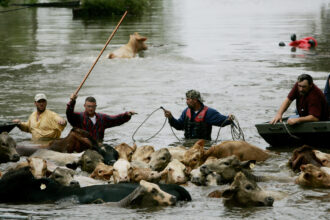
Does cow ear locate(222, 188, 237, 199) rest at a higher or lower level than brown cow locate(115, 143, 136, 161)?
higher

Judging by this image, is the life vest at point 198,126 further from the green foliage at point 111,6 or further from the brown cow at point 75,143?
the green foliage at point 111,6

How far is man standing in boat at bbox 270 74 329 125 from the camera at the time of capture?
14.3m

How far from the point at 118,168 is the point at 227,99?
1139cm

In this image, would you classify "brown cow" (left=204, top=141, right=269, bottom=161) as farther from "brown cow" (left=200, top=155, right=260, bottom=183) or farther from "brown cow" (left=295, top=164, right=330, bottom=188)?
"brown cow" (left=295, top=164, right=330, bottom=188)

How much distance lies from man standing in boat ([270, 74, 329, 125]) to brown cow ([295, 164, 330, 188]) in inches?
107

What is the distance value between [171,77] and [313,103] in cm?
1326

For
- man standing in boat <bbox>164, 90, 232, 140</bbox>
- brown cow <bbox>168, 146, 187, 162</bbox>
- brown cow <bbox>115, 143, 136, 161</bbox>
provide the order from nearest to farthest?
brown cow <bbox>168, 146, 187, 162</bbox> → brown cow <bbox>115, 143, 136, 161</bbox> → man standing in boat <bbox>164, 90, 232, 140</bbox>

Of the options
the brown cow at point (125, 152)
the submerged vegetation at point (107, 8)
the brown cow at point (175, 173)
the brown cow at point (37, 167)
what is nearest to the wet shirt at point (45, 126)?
the brown cow at point (125, 152)

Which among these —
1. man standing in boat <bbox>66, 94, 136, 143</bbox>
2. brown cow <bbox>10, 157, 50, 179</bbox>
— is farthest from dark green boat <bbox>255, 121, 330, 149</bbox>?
brown cow <bbox>10, 157, 50, 179</bbox>

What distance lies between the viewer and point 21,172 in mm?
10812

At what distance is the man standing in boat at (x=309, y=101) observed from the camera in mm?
14338

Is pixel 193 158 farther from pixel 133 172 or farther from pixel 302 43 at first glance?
pixel 302 43

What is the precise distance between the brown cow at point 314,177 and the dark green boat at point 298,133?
258 centimetres

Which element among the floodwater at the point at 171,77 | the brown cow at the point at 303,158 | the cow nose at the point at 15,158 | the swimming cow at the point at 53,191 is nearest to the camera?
the floodwater at the point at 171,77
